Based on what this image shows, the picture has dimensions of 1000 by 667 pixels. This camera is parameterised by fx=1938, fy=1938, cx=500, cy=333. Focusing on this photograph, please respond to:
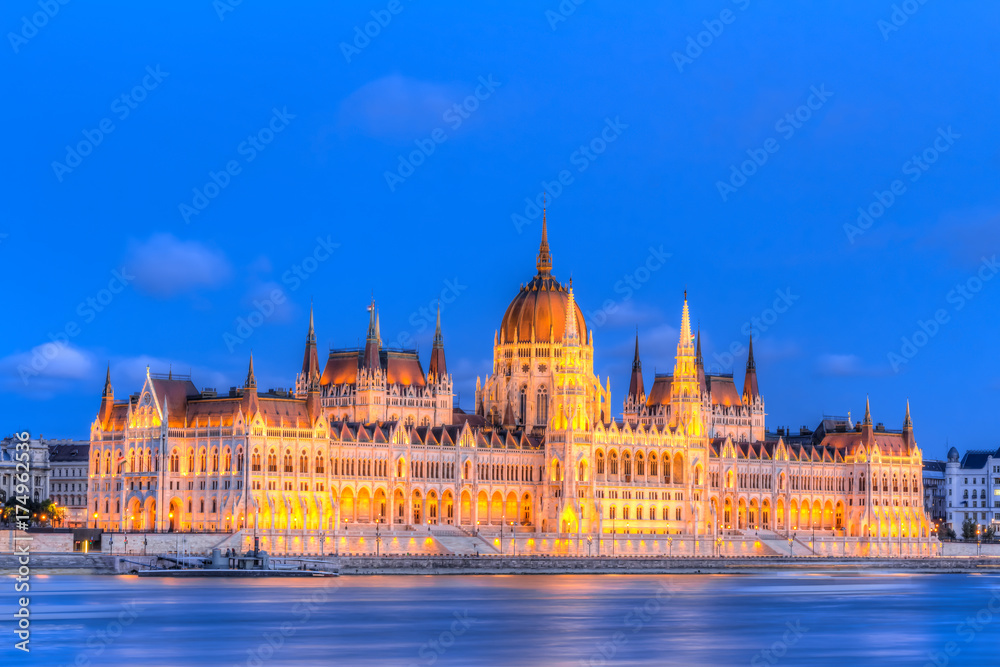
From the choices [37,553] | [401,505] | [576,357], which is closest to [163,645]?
[37,553]

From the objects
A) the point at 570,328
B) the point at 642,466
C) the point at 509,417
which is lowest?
the point at 642,466

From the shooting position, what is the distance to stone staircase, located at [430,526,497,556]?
541 feet

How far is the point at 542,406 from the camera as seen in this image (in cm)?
19862

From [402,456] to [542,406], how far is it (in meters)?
27.1

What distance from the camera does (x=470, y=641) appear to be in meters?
89.1

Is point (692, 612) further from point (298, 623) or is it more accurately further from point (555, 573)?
point (555, 573)

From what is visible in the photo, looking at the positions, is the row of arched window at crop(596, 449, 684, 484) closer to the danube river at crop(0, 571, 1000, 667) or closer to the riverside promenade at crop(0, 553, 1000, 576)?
the riverside promenade at crop(0, 553, 1000, 576)

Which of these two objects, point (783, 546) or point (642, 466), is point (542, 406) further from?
point (783, 546)

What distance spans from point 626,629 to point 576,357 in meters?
92.3

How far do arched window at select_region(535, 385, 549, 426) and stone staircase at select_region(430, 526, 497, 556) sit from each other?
2948cm

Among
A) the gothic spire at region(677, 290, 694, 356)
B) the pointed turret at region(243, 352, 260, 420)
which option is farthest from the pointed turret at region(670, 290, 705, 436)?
the pointed turret at region(243, 352, 260, 420)

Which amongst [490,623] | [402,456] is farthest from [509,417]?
[490,623]

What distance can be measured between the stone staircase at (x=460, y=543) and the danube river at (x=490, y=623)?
23.4 m

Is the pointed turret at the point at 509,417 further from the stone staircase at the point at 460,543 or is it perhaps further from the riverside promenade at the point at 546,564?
the riverside promenade at the point at 546,564
